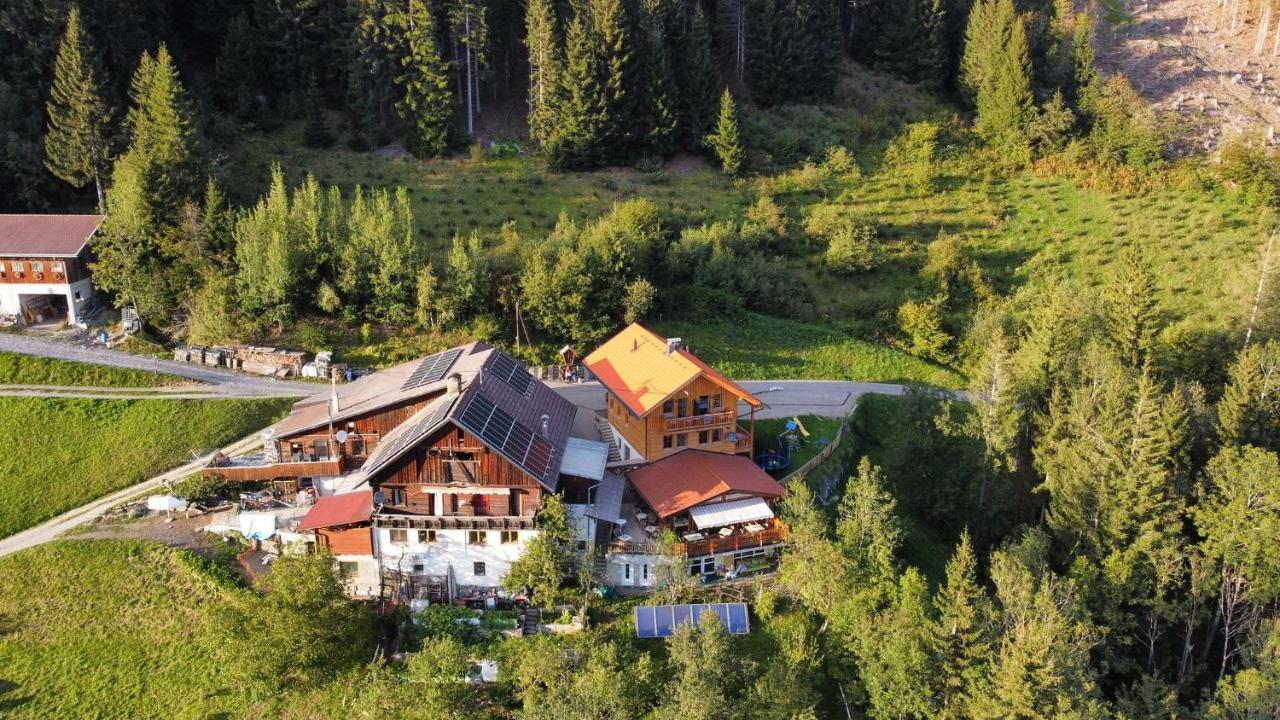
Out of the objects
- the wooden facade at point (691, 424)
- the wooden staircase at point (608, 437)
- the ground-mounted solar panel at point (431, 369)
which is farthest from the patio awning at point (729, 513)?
the ground-mounted solar panel at point (431, 369)

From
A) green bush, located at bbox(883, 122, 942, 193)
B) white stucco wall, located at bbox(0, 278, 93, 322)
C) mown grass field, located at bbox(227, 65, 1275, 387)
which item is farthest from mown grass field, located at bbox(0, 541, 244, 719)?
green bush, located at bbox(883, 122, 942, 193)

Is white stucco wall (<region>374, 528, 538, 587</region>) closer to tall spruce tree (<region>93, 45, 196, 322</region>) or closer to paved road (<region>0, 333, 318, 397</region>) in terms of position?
paved road (<region>0, 333, 318, 397</region>)

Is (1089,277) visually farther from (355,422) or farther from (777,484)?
(355,422)

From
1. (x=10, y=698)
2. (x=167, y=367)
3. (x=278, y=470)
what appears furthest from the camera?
(x=167, y=367)

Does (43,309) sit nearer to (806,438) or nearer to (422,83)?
(422,83)

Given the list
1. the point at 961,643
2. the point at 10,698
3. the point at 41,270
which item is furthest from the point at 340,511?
the point at 41,270
